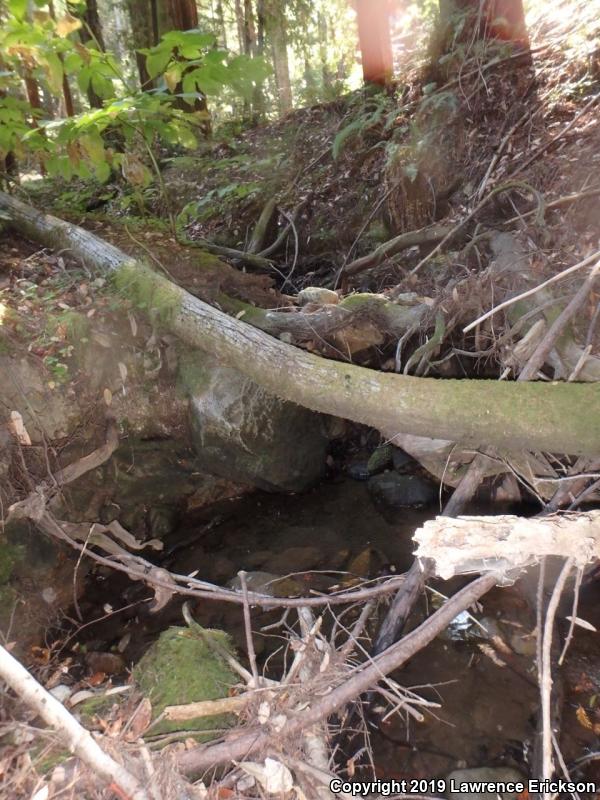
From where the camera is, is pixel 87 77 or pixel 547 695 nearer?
pixel 547 695

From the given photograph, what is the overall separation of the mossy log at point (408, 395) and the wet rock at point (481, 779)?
177 cm

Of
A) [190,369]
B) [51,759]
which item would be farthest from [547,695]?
[190,369]

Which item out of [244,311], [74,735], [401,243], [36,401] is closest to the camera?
[74,735]

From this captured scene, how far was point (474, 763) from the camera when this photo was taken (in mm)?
2873

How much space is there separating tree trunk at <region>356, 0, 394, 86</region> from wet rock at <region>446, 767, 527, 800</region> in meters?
7.87

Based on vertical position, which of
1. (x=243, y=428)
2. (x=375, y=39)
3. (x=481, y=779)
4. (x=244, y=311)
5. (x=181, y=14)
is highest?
(x=181, y=14)

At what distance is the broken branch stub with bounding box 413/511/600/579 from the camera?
2035mm

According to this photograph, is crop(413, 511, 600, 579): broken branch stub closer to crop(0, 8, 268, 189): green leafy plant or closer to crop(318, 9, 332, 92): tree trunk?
crop(0, 8, 268, 189): green leafy plant

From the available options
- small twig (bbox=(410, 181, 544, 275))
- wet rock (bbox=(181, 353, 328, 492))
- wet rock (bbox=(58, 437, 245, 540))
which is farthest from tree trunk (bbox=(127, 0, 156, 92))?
wet rock (bbox=(58, 437, 245, 540))

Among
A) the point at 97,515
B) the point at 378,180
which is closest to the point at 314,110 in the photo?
the point at 378,180

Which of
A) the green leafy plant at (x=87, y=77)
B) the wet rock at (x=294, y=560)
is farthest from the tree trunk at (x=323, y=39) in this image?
the wet rock at (x=294, y=560)

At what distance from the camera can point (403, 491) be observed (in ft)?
16.2

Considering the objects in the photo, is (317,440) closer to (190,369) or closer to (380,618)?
(190,369)

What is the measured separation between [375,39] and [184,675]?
792cm
